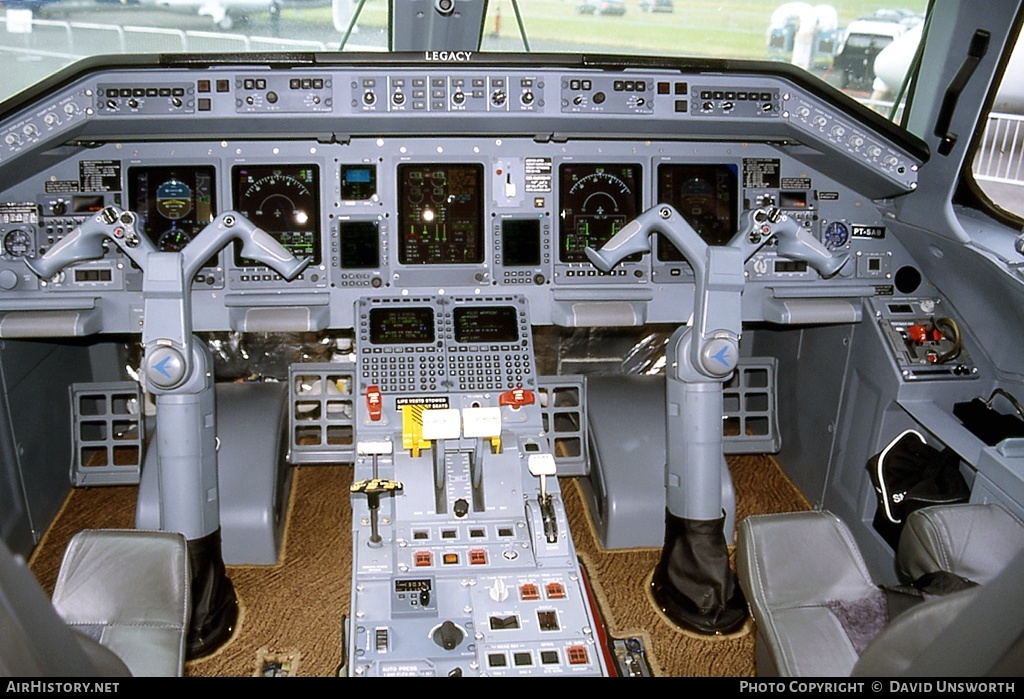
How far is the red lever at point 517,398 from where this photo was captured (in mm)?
3213

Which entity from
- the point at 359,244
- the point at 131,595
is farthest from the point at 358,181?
the point at 131,595

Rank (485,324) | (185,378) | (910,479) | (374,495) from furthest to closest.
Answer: (485,324)
(910,479)
(185,378)
(374,495)

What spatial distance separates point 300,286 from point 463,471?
1121 millimetres

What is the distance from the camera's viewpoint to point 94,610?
5.97 ft

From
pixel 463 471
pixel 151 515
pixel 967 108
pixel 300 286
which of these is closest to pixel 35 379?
pixel 151 515

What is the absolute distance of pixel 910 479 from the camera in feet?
10.1

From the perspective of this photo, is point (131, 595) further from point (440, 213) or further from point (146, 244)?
point (440, 213)

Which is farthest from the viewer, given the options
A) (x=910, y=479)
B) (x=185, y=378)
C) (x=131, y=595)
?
(x=910, y=479)

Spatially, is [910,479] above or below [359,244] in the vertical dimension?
below

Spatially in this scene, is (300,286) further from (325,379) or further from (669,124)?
(669,124)

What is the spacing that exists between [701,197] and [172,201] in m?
2.12

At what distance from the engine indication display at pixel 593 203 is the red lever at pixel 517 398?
2.16ft

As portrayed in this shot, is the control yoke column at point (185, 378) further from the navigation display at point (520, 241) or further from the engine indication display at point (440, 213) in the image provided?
the navigation display at point (520, 241)

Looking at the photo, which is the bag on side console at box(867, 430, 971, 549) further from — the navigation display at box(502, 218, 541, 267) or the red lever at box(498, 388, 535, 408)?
the navigation display at box(502, 218, 541, 267)
